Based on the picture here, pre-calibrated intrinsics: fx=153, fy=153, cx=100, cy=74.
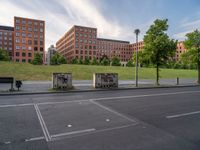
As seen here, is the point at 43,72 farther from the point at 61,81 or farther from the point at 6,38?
the point at 6,38

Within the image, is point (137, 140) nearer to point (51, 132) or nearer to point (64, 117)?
point (51, 132)

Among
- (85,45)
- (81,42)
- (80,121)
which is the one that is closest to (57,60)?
(81,42)

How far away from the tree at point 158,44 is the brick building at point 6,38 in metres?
104

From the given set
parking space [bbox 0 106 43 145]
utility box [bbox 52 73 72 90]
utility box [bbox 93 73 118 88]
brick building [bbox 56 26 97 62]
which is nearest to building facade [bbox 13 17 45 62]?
brick building [bbox 56 26 97 62]

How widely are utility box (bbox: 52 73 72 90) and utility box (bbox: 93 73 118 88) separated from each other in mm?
2682

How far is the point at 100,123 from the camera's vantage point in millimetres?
5641

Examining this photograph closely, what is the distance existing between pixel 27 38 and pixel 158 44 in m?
82.2

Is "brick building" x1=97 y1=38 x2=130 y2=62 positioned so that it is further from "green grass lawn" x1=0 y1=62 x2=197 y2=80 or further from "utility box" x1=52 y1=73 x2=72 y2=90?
"utility box" x1=52 y1=73 x2=72 y2=90

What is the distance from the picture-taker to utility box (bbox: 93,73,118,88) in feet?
50.6

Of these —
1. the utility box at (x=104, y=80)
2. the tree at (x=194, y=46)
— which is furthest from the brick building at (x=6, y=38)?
the tree at (x=194, y=46)

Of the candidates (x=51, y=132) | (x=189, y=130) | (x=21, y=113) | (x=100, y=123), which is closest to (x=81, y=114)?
(x=100, y=123)

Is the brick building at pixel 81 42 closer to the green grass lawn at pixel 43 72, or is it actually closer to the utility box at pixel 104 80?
the green grass lawn at pixel 43 72

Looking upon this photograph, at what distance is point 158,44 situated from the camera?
60.6ft

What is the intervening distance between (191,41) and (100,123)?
75.0 ft
